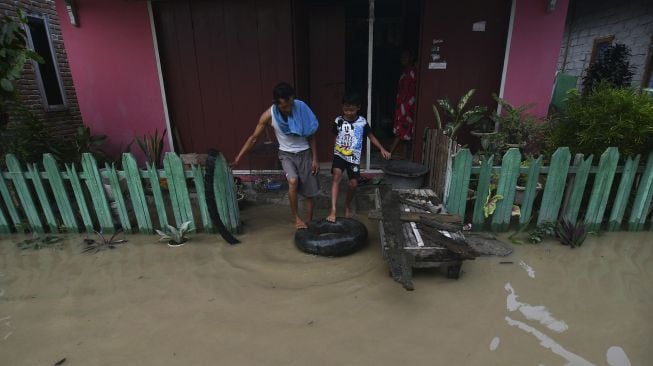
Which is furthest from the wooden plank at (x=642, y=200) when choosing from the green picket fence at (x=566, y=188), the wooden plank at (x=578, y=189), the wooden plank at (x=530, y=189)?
the wooden plank at (x=530, y=189)

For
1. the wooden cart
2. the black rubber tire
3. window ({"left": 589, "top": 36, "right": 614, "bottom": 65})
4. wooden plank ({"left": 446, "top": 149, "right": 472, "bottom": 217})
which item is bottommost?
the black rubber tire

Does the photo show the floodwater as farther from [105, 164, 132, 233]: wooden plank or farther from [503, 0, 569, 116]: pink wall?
[503, 0, 569, 116]: pink wall

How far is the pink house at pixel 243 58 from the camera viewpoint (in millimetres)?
4695

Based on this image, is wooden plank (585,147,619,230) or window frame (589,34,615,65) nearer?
wooden plank (585,147,619,230)

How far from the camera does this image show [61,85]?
366 inches

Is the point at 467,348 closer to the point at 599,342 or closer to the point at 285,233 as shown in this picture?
the point at 599,342

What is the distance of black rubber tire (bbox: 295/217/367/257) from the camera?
3.15 m

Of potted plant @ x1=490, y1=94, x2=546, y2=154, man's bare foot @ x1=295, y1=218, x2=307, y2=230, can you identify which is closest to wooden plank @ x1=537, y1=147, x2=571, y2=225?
potted plant @ x1=490, y1=94, x2=546, y2=154

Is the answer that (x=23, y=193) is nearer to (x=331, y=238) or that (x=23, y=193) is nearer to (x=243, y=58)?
(x=243, y=58)

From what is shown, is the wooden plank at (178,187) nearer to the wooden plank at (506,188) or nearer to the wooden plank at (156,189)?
the wooden plank at (156,189)

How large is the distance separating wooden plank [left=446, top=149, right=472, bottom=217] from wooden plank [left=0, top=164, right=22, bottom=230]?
15.5 ft

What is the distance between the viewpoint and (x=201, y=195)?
350 cm

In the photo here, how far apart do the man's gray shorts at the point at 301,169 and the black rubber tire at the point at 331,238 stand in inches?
17.1

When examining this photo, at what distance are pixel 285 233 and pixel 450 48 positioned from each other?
141 inches
